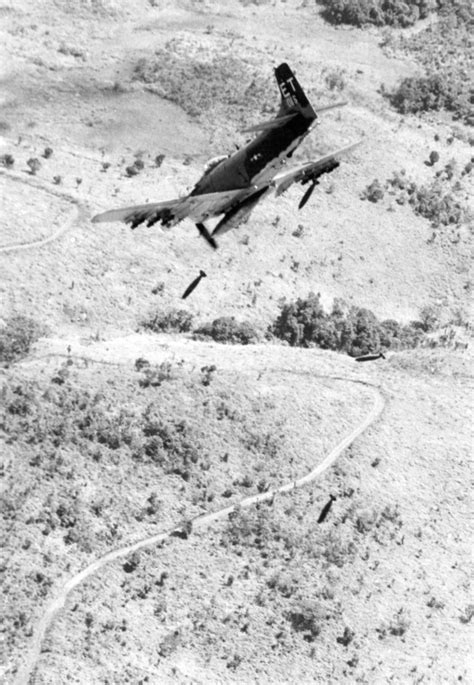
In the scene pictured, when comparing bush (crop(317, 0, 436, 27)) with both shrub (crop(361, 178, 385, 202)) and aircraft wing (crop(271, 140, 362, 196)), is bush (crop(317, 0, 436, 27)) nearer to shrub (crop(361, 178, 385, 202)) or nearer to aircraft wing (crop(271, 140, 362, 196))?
shrub (crop(361, 178, 385, 202))

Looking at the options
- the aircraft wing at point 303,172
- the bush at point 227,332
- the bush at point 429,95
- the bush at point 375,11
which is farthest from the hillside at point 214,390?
the aircraft wing at point 303,172

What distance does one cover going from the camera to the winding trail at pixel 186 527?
46.2 m

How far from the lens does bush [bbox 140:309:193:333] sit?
218ft

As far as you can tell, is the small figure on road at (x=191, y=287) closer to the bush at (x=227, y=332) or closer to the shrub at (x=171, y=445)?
the bush at (x=227, y=332)

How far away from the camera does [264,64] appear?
92688 mm

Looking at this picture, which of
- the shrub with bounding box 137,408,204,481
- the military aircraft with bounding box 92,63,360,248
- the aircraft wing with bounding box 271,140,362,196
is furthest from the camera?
the shrub with bounding box 137,408,204,481

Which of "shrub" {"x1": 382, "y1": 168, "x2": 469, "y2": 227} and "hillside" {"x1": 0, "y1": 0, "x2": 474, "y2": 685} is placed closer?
"hillside" {"x1": 0, "y1": 0, "x2": 474, "y2": 685}

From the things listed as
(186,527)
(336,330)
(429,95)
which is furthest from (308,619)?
(429,95)

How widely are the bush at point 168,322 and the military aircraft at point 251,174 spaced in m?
14.7

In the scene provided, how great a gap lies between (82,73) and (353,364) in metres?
38.0

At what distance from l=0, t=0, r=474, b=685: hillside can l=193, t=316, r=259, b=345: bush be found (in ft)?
3.78

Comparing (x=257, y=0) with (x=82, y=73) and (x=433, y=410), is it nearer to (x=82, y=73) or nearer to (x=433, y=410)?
(x=82, y=73)

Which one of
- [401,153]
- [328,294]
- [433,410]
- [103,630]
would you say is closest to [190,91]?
[401,153]

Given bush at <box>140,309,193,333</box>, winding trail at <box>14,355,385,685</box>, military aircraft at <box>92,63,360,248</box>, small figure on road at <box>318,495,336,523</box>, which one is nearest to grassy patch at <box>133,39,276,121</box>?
bush at <box>140,309,193,333</box>
